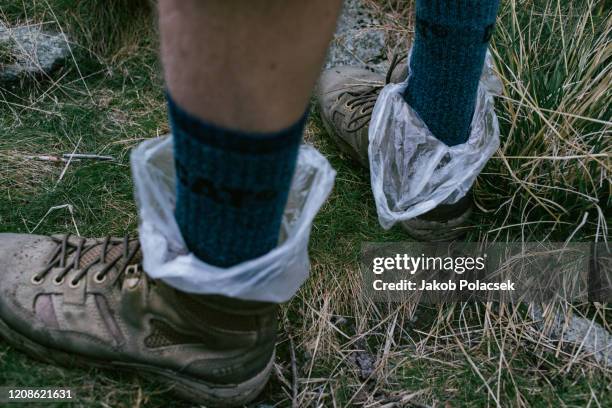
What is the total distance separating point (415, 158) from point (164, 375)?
69 centimetres

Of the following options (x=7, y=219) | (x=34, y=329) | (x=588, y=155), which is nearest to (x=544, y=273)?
(x=588, y=155)

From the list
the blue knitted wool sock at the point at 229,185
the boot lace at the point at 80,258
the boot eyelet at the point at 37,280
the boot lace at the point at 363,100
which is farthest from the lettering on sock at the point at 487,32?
the boot eyelet at the point at 37,280

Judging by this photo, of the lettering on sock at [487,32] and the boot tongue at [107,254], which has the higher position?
the lettering on sock at [487,32]

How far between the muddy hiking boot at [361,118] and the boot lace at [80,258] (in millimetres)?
648

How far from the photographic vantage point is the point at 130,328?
3.35 feet

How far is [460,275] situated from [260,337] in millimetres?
553

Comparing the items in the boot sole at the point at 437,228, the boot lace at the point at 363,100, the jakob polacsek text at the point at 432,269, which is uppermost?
the boot lace at the point at 363,100

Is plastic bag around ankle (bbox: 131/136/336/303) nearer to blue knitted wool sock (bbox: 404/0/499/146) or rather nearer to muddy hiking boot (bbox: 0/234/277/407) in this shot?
muddy hiking boot (bbox: 0/234/277/407)

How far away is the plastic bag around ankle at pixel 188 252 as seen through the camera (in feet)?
2.87

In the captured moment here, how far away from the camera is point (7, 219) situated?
1382 mm

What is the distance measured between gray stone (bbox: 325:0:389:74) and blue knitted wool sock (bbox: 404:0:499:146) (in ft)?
2.21

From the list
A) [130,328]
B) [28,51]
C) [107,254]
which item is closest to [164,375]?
[130,328]

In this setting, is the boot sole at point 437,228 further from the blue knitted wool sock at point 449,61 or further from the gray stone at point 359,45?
the gray stone at point 359,45

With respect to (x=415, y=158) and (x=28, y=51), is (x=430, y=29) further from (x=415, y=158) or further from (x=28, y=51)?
(x=28, y=51)
